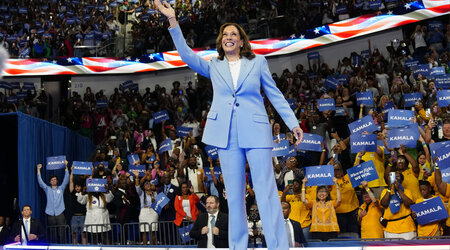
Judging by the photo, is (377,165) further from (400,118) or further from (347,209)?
(347,209)

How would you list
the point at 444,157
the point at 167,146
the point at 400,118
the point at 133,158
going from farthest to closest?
the point at 133,158 < the point at 167,146 < the point at 400,118 < the point at 444,157

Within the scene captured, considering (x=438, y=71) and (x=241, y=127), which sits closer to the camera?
(x=241, y=127)

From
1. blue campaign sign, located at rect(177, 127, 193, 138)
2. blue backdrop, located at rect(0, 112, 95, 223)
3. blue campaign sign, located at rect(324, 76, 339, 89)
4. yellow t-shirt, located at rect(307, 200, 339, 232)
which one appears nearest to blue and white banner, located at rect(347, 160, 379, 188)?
yellow t-shirt, located at rect(307, 200, 339, 232)

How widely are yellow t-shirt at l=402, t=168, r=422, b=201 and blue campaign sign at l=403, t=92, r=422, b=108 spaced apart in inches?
124

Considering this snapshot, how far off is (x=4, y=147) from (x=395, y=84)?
343 inches

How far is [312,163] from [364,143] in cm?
169

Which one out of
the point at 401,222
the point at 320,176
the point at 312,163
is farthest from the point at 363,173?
the point at 312,163

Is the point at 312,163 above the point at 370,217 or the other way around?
above

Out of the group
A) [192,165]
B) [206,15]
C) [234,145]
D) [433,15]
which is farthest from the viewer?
[206,15]

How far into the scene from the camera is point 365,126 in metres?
8.86

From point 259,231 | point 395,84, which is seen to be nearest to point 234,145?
point 259,231

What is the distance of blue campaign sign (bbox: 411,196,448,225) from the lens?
6691 millimetres

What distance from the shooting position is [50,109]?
20141 millimetres

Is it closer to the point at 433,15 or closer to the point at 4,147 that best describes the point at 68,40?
the point at 4,147
